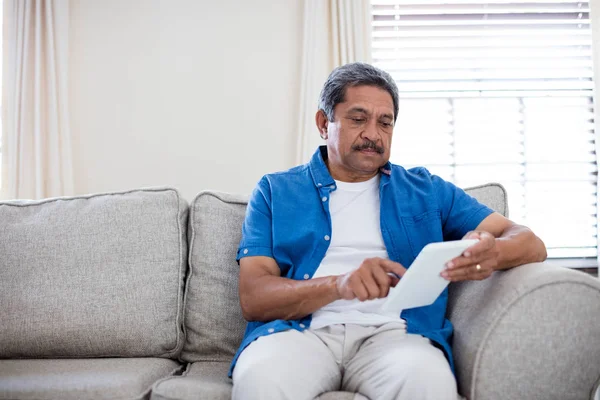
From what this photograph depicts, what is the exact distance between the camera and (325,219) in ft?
5.66

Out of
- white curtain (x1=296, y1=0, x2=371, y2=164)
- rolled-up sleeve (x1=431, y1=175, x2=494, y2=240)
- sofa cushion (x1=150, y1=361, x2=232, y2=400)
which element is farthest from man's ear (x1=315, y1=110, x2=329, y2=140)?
white curtain (x1=296, y1=0, x2=371, y2=164)

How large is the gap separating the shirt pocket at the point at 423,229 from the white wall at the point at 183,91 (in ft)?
4.50

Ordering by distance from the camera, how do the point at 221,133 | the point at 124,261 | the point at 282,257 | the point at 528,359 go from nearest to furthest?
the point at 528,359
the point at 282,257
the point at 124,261
the point at 221,133

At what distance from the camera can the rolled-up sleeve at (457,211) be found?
1.71m

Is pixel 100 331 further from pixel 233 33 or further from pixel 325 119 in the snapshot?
pixel 233 33

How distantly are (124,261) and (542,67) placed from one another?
244 cm

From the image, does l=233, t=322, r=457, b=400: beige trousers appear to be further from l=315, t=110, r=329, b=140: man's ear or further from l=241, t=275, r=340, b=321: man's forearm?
l=315, t=110, r=329, b=140: man's ear

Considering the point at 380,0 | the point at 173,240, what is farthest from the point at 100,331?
the point at 380,0

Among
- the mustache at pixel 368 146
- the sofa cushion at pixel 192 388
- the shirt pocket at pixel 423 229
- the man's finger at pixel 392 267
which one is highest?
the mustache at pixel 368 146

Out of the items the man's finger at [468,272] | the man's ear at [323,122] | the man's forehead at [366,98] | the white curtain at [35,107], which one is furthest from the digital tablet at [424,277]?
the white curtain at [35,107]

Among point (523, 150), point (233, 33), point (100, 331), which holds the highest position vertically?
point (233, 33)

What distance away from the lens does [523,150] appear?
124 inches

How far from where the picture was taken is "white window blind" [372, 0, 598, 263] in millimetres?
3139

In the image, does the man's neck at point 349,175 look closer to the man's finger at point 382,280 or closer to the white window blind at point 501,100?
the man's finger at point 382,280
